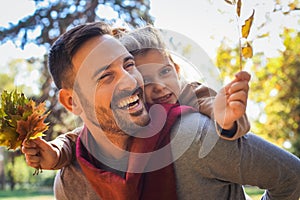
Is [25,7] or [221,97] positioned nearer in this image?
[221,97]

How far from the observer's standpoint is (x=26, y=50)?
87.0 inches

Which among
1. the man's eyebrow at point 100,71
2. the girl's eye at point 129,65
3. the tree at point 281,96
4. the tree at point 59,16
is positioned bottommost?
the tree at point 281,96

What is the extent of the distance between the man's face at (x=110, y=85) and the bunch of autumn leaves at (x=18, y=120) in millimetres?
107

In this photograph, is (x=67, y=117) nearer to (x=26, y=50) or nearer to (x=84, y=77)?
(x=26, y=50)

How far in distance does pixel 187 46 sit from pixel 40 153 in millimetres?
366

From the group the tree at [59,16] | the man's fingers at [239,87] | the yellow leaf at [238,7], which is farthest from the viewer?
the tree at [59,16]

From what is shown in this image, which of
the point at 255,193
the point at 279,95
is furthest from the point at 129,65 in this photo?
the point at 279,95

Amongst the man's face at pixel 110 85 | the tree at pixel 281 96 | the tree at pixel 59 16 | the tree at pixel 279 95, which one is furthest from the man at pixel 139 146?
the tree at pixel 281 96

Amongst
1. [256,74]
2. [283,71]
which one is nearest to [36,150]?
[256,74]

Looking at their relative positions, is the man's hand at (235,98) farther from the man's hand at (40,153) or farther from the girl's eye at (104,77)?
the man's hand at (40,153)

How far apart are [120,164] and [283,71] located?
3.61 metres

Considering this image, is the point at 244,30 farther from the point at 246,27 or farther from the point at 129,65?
the point at 129,65

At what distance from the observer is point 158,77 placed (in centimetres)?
93

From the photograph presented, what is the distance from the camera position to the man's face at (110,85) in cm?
85
